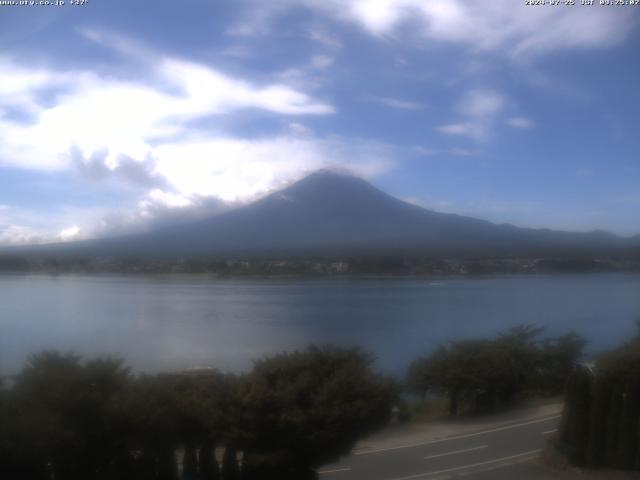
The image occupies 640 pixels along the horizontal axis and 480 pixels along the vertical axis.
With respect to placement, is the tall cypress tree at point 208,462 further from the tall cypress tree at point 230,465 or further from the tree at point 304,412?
the tree at point 304,412

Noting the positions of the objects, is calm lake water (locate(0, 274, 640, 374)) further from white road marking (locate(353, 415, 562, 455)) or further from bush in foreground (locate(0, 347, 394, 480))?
white road marking (locate(353, 415, 562, 455))

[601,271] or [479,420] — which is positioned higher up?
[601,271]

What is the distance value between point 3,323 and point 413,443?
32.3 ft

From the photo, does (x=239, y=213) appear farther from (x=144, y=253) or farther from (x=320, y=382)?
(x=320, y=382)

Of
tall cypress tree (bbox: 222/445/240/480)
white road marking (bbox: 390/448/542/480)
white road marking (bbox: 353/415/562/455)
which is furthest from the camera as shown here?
white road marking (bbox: 353/415/562/455)

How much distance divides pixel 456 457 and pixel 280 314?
41.6ft

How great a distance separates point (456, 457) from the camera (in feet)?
30.2

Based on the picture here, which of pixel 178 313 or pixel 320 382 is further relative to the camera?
pixel 178 313

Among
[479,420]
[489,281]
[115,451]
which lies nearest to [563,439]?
[479,420]

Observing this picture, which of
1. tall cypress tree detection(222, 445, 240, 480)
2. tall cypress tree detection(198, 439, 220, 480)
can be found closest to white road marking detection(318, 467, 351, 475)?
tall cypress tree detection(222, 445, 240, 480)

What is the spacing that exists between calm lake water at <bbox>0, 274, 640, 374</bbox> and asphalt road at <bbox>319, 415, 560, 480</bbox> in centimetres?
300

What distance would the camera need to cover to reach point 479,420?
1150 centimetres

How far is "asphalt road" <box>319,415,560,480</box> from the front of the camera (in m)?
8.51

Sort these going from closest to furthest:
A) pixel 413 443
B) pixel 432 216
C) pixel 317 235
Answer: pixel 413 443
pixel 317 235
pixel 432 216
